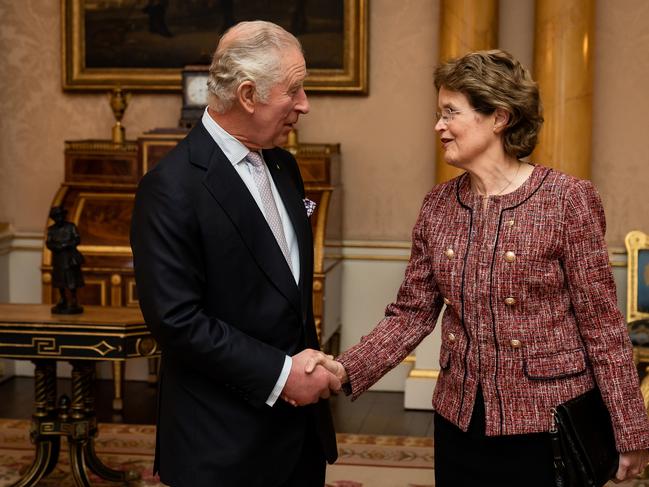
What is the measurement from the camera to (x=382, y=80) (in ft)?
23.8

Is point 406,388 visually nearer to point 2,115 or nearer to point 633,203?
point 633,203

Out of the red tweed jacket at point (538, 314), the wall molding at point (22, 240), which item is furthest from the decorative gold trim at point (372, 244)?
the red tweed jacket at point (538, 314)

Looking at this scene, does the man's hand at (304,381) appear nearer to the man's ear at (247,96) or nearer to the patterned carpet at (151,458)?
the man's ear at (247,96)

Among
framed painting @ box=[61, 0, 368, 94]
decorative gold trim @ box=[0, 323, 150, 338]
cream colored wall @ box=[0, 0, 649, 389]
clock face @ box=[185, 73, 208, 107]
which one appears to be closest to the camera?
decorative gold trim @ box=[0, 323, 150, 338]

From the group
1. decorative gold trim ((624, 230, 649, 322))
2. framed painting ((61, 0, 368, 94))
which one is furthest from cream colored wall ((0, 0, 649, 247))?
decorative gold trim ((624, 230, 649, 322))

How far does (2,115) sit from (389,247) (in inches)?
114

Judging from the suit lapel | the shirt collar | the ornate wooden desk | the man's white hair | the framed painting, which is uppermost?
the framed painting

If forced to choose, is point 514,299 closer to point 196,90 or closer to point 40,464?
point 40,464

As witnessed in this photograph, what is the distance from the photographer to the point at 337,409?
6.75m

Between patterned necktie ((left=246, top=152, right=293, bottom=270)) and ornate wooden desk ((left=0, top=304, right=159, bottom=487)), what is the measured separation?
1.77 metres

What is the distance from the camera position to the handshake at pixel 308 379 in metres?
2.85

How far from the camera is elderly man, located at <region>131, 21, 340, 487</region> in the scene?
275cm

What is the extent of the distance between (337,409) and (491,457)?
3.90 meters

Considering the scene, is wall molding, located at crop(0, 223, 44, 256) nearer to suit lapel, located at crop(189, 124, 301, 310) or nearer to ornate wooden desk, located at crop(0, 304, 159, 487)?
ornate wooden desk, located at crop(0, 304, 159, 487)
